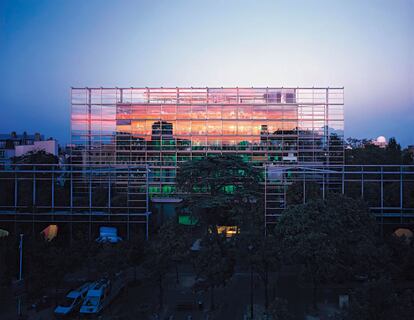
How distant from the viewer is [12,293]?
1380cm

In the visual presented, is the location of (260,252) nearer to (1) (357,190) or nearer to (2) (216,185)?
(2) (216,185)

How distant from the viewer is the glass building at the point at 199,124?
30141mm

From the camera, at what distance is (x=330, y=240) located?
1244 cm

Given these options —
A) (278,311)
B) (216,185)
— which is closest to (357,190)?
(216,185)

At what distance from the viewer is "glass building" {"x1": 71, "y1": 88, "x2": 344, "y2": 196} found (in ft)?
98.9

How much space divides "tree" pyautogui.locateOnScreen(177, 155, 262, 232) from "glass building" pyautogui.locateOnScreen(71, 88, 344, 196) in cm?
1341

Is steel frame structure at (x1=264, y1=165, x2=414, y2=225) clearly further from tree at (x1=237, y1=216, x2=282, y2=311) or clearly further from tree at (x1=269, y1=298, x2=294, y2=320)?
tree at (x1=269, y1=298, x2=294, y2=320)

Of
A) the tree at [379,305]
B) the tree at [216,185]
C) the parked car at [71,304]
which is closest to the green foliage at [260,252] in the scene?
the tree at [216,185]

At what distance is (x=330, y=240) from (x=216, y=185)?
563 centimetres

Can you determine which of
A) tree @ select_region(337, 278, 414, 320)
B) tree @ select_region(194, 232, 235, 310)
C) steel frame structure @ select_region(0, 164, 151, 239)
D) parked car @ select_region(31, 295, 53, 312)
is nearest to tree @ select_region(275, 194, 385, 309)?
tree @ select_region(194, 232, 235, 310)

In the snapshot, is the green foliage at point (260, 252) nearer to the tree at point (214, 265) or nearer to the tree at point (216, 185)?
the tree at point (214, 265)

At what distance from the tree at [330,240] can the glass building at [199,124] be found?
16321 mm

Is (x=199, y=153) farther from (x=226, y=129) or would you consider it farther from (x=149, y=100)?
(x=149, y=100)

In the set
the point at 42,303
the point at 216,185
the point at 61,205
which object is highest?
the point at 216,185
